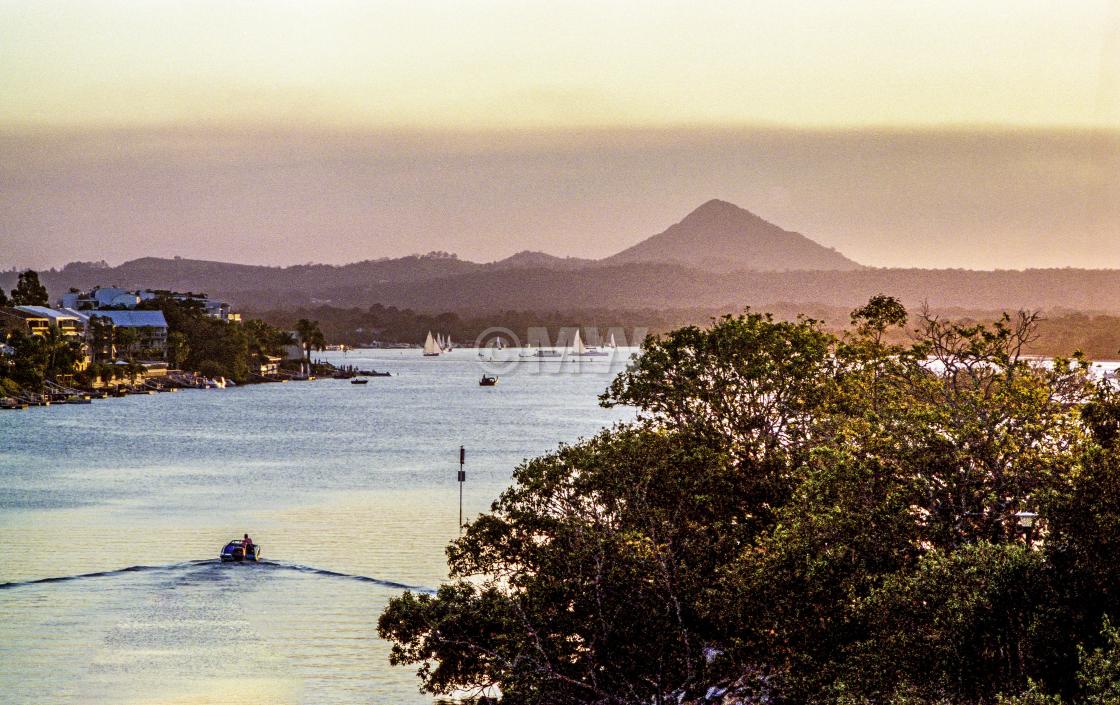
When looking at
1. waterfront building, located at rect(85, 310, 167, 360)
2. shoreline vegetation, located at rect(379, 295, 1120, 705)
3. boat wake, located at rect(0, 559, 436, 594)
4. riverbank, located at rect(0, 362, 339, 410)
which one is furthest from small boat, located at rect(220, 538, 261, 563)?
waterfront building, located at rect(85, 310, 167, 360)

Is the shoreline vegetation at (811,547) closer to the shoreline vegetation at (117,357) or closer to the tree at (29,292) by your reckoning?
the shoreline vegetation at (117,357)

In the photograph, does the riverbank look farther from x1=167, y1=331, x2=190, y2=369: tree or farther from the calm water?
the calm water

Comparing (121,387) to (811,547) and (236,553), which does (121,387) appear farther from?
(811,547)

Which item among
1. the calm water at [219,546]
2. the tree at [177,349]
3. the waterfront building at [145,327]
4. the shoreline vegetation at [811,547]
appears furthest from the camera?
the tree at [177,349]

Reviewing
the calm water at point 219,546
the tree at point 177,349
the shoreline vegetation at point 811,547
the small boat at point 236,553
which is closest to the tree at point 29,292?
the tree at point 177,349

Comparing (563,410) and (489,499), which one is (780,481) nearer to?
(489,499)
